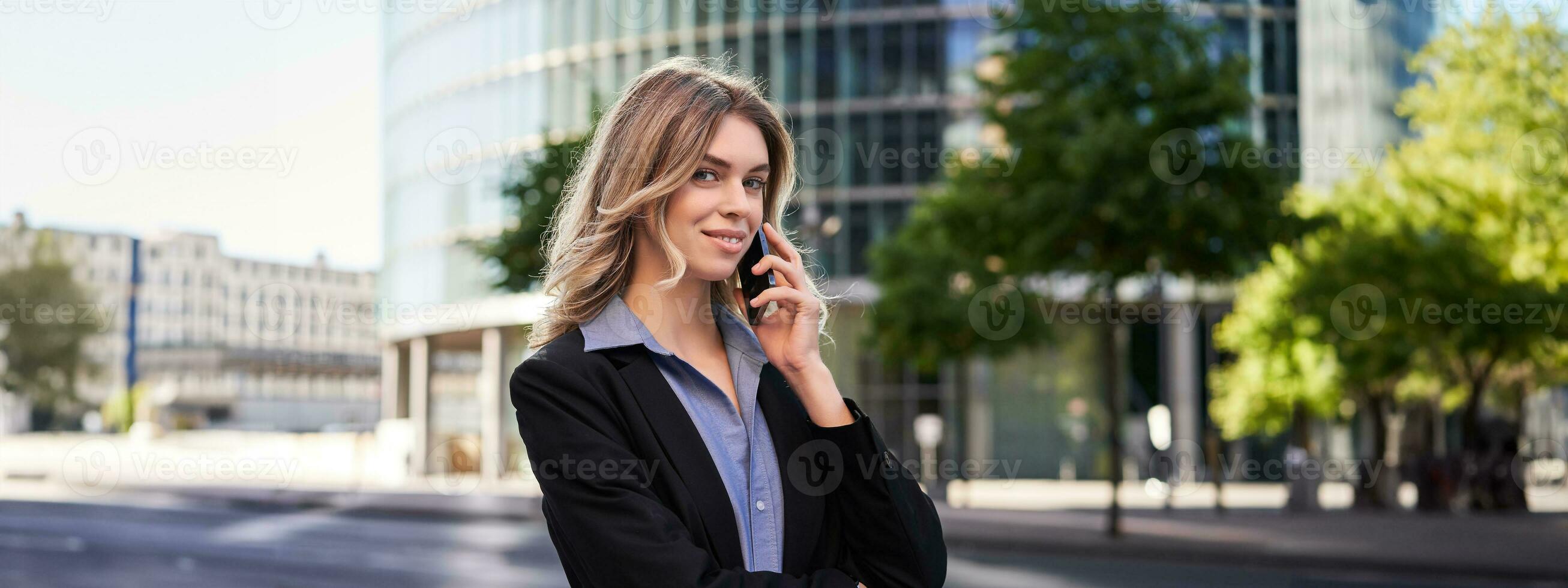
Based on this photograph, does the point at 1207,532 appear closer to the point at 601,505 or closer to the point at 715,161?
the point at 715,161

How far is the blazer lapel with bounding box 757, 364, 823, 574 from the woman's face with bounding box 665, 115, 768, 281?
0.72 ft

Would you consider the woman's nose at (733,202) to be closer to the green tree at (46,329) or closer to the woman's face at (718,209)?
the woman's face at (718,209)

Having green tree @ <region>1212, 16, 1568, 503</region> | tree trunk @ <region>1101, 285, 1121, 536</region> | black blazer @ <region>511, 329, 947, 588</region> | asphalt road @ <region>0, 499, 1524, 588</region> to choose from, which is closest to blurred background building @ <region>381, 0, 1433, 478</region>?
green tree @ <region>1212, 16, 1568, 503</region>

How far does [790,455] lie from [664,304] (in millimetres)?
314

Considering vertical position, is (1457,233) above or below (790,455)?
above

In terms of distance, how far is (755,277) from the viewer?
2225mm

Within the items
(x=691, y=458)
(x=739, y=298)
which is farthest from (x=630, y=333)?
(x=739, y=298)

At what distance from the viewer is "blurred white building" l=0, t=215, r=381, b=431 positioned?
38.8ft

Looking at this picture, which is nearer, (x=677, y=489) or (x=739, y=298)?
(x=677, y=489)

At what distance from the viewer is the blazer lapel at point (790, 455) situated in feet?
6.97

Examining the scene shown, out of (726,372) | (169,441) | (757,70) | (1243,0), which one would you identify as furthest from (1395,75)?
(726,372)

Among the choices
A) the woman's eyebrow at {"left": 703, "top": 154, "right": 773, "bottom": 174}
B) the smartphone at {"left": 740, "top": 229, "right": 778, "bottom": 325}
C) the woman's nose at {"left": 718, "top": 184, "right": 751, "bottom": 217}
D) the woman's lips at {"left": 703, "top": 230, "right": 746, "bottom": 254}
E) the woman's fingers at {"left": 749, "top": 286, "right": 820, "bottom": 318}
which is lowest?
the woman's fingers at {"left": 749, "top": 286, "right": 820, "bottom": 318}

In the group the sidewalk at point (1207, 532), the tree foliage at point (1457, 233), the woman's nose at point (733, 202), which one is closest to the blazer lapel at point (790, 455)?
the woman's nose at point (733, 202)

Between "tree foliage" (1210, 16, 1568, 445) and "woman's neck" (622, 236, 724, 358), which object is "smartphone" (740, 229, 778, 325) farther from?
"tree foliage" (1210, 16, 1568, 445)
